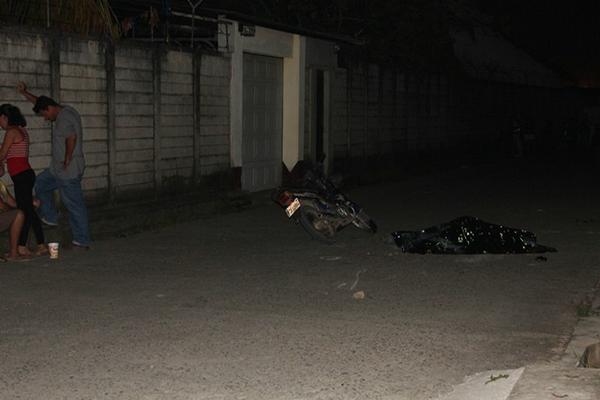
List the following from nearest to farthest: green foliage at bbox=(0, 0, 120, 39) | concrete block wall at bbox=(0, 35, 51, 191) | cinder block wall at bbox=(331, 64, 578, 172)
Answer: concrete block wall at bbox=(0, 35, 51, 191), green foliage at bbox=(0, 0, 120, 39), cinder block wall at bbox=(331, 64, 578, 172)

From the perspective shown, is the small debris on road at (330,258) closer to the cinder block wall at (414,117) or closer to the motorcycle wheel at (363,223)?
A: the motorcycle wheel at (363,223)

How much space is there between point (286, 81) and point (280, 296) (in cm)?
1051

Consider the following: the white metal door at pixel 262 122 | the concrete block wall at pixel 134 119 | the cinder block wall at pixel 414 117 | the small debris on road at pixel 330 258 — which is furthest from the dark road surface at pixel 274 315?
the cinder block wall at pixel 414 117

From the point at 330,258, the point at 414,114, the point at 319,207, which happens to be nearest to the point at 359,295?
the point at 330,258

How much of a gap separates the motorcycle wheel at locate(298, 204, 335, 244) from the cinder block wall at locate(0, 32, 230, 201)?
2.91 m

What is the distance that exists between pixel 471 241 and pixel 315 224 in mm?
2006

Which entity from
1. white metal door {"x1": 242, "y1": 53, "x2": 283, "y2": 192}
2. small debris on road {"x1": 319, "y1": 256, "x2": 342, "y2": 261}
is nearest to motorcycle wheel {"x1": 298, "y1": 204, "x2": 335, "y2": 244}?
small debris on road {"x1": 319, "y1": 256, "x2": 342, "y2": 261}

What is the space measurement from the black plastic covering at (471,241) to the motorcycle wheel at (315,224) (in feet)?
3.57

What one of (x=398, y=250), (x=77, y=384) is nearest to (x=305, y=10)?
(x=398, y=250)

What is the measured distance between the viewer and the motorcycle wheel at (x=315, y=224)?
39.2ft

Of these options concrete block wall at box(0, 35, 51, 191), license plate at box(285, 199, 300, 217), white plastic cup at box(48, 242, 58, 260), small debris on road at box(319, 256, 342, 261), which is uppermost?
concrete block wall at box(0, 35, 51, 191)

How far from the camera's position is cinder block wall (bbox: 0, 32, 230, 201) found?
1168 centimetres

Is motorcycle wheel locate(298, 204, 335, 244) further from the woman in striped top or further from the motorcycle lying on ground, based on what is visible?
the woman in striped top

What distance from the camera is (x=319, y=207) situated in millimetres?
12102
